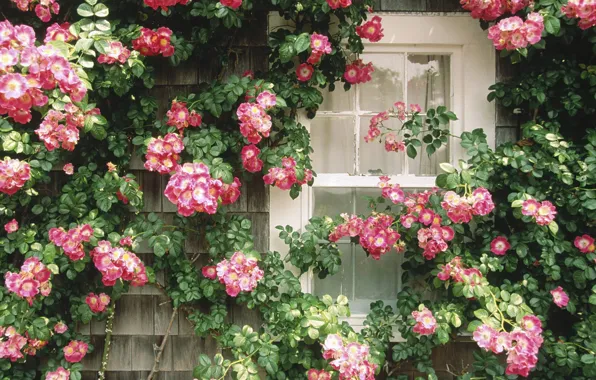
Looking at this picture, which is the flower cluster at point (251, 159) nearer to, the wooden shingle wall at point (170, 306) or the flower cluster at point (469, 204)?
the wooden shingle wall at point (170, 306)

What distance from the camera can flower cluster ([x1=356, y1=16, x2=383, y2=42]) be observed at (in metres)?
2.20

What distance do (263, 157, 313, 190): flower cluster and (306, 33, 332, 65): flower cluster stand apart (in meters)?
0.44

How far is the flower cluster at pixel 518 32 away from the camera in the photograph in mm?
1995

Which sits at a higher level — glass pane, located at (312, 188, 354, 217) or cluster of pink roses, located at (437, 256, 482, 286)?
glass pane, located at (312, 188, 354, 217)

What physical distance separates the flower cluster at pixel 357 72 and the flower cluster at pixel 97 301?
141 centimetres

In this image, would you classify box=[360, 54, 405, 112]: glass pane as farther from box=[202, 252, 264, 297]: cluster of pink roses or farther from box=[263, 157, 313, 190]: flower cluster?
box=[202, 252, 264, 297]: cluster of pink roses

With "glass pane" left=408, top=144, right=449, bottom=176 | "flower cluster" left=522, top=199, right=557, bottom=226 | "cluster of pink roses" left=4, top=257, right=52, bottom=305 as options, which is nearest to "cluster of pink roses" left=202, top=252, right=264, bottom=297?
"cluster of pink roses" left=4, top=257, right=52, bottom=305

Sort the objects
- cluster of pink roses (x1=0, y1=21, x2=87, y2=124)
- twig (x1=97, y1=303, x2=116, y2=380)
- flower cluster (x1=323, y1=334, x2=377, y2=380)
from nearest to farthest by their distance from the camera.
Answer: cluster of pink roses (x1=0, y1=21, x2=87, y2=124) → flower cluster (x1=323, y1=334, x2=377, y2=380) → twig (x1=97, y1=303, x2=116, y2=380)

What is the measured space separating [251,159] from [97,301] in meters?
0.89

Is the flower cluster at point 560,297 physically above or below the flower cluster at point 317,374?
above

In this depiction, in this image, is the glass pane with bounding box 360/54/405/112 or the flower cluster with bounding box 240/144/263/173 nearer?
the flower cluster with bounding box 240/144/263/173

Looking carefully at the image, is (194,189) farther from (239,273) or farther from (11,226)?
(11,226)

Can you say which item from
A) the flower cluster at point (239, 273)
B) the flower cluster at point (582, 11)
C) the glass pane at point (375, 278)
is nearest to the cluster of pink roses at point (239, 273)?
the flower cluster at point (239, 273)

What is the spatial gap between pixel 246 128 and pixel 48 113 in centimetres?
75
